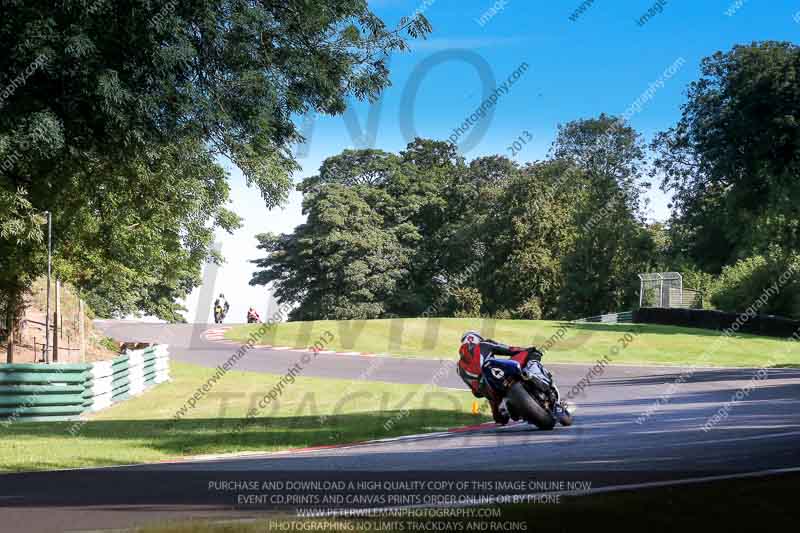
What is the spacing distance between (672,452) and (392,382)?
1726cm

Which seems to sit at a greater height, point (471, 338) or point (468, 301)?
point (468, 301)

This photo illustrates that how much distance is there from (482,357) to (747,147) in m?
44.9

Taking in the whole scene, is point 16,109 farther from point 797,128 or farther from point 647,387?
point 797,128

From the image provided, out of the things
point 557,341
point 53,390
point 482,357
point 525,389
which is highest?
point 482,357

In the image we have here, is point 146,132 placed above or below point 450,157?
below

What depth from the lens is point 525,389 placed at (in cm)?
1461

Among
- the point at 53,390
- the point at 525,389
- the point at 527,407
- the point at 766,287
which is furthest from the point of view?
the point at 766,287

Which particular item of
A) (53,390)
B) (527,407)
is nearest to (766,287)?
(53,390)

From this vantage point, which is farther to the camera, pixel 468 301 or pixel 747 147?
pixel 468 301

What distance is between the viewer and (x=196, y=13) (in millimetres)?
15078

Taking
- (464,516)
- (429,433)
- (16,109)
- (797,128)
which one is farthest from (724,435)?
(797,128)

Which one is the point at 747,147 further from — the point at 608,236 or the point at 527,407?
the point at 527,407

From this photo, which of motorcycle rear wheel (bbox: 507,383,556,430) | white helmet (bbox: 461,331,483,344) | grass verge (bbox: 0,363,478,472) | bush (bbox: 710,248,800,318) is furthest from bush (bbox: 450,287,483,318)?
motorcycle rear wheel (bbox: 507,383,556,430)

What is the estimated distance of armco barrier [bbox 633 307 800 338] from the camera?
160 ft
